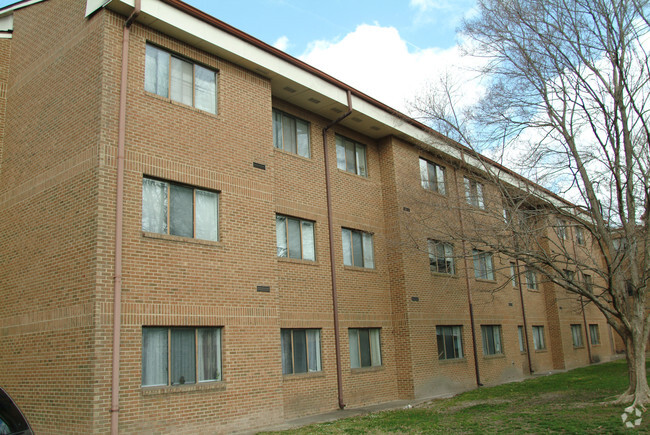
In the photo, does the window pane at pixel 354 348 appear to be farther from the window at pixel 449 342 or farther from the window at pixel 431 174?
the window at pixel 431 174

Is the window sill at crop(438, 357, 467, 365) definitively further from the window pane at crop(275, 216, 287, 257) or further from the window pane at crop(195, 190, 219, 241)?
the window pane at crop(195, 190, 219, 241)

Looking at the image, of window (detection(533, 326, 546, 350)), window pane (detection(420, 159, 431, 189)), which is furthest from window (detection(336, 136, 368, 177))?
window (detection(533, 326, 546, 350))

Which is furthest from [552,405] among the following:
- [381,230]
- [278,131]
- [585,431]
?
[278,131]

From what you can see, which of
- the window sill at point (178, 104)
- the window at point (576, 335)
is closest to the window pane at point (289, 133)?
the window sill at point (178, 104)

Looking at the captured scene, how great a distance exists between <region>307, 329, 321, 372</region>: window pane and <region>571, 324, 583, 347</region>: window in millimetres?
20942

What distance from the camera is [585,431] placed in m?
10.0

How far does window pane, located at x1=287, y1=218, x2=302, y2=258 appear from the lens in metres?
15.4

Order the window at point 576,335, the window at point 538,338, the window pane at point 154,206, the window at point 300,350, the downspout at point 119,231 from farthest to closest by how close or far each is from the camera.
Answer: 1. the window at point 576,335
2. the window at point 538,338
3. the window at point 300,350
4. the window pane at point 154,206
5. the downspout at point 119,231

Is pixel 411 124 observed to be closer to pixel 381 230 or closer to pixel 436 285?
pixel 381 230

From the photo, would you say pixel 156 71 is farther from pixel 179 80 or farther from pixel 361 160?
pixel 361 160

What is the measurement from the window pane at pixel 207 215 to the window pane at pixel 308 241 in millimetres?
3668

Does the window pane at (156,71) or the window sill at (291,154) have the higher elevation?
the window pane at (156,71)

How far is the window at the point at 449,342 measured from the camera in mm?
19297

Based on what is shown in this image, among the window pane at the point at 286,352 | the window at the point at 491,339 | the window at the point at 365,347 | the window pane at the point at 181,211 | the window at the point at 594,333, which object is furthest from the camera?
the window at the point at 594,333
